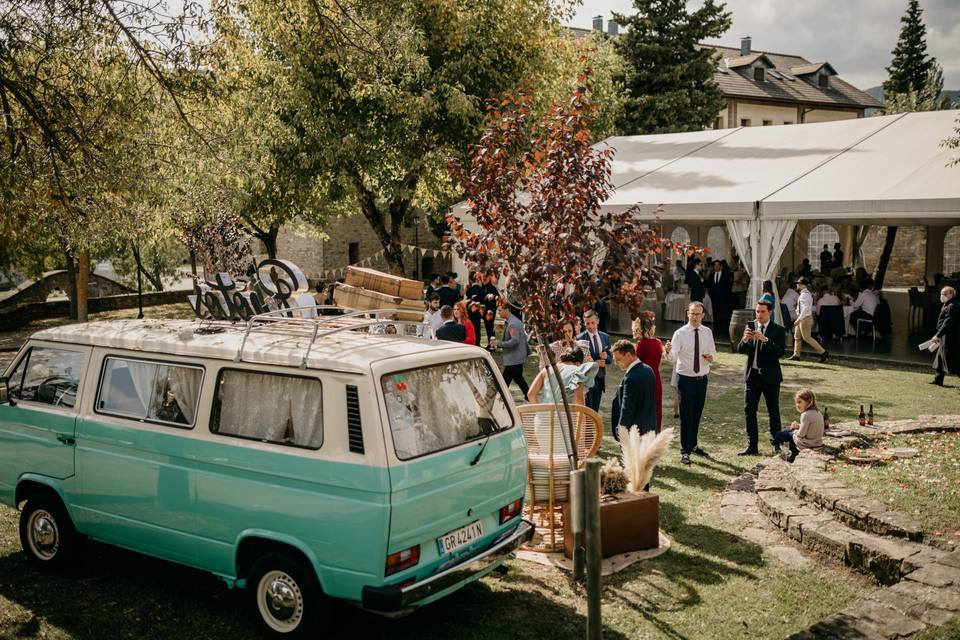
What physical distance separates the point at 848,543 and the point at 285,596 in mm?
4363

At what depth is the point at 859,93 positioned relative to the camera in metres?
62.8

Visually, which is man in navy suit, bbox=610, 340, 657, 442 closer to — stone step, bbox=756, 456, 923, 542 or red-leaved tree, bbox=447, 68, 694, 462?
stone step, bbox=756, 456, 923, 542

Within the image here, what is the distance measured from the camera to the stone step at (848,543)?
6066mm

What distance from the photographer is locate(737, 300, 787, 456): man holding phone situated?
9.65 metres

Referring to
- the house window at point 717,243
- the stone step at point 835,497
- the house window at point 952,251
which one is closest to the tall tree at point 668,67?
the house window at point 717,243

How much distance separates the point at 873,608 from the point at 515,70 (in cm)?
1659

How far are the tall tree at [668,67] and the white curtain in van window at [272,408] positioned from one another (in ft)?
107

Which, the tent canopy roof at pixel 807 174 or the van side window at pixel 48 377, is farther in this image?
the tent canopy roof at pixel 807 174

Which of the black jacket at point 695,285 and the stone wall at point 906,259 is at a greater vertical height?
the stone wall at point 906,259

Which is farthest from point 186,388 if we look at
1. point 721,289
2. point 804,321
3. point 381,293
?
point 721,289

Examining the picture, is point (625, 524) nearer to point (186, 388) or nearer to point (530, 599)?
point (530, 599)

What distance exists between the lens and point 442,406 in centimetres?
544

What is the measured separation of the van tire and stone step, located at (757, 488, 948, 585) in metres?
4.13

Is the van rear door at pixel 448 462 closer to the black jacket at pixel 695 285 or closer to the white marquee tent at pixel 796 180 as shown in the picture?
the white marquee tent at pixel 796 180
